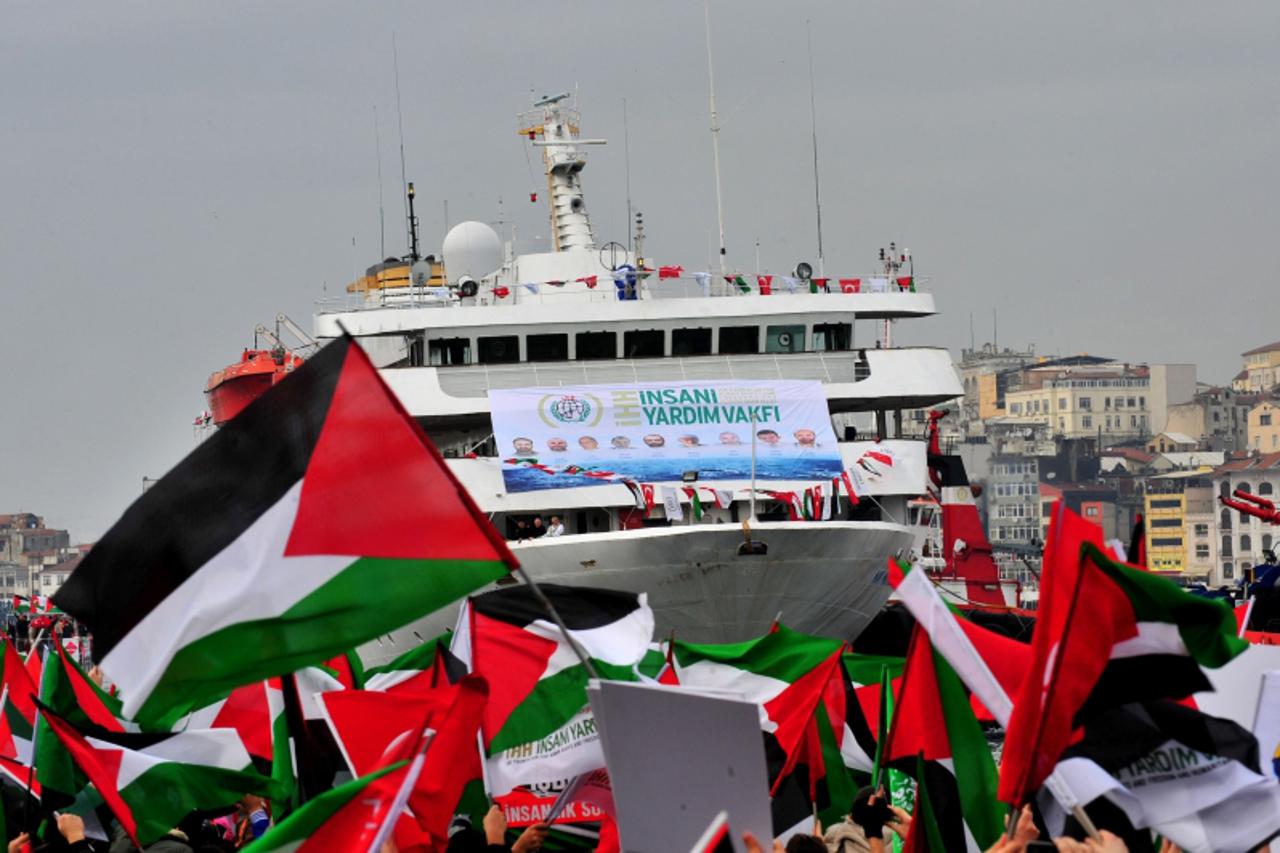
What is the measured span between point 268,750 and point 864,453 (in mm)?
20517

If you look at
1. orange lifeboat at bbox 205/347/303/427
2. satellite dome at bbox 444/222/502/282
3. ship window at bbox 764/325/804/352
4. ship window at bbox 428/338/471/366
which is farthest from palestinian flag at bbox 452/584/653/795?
orange lifeboat at bbox 205/347/303/427

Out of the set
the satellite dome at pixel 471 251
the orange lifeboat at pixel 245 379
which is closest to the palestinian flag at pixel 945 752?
the satellite dome at pixel 471 251

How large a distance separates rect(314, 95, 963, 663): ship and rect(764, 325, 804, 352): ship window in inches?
0.8

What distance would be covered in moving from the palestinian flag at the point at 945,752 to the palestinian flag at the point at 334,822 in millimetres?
3086

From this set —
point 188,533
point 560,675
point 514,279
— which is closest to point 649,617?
point 560,675

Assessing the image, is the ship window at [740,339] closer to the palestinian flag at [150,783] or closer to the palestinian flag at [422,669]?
the palestinian flag at [422,669]

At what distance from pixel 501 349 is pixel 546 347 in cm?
61

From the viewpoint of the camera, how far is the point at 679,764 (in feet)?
29.8

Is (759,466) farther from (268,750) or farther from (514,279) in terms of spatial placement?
(268,750)

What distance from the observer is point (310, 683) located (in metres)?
16.7

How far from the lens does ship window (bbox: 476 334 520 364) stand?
36.8 m

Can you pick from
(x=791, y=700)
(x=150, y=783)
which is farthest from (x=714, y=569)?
(x=150, y=783)

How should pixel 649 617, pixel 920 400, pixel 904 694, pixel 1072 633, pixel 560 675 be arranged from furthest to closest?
Result: pixel 920 400, pixel 649 617, pixel 560 675, pixel 904 694, pixel 1072 633

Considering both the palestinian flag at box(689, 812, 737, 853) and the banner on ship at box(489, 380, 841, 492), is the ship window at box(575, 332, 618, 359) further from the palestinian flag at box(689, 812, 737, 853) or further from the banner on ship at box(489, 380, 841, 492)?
the palestinian flag at box(689, 812, 737, 853)
